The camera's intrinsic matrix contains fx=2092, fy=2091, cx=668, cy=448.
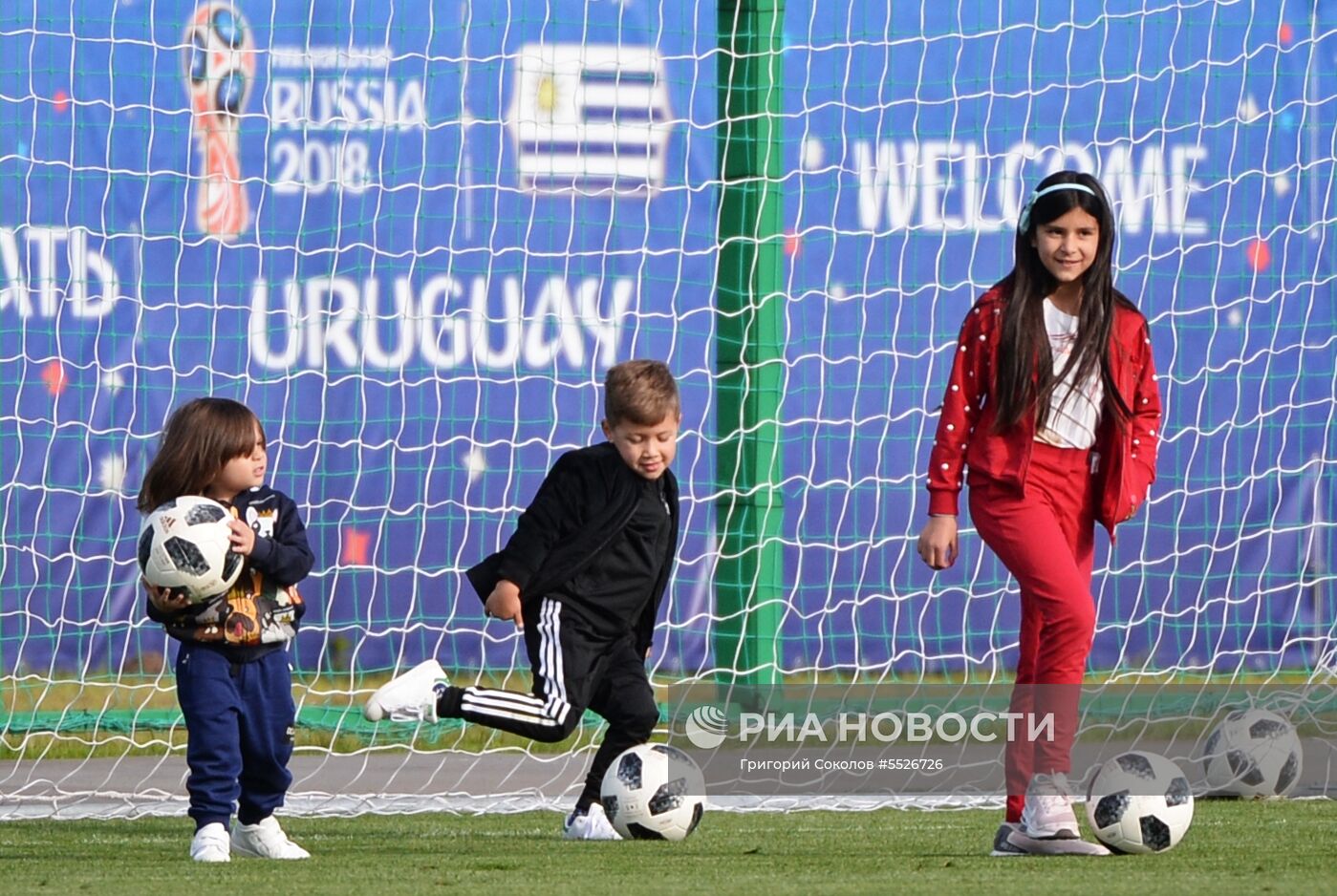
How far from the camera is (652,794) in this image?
4.65 metres

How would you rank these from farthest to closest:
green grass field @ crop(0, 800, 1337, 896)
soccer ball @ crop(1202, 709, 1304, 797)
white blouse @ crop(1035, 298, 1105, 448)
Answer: soccer ball @ crop(1202, 709, 1304, 797)
white blouse @ crop(1035, 298, 1105, 448)
green grass field @ crop(0, 800, 1337, 896)

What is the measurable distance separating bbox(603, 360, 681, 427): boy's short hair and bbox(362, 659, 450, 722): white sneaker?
0.73 metres

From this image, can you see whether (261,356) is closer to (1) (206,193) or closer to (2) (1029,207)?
(1) (206,193)

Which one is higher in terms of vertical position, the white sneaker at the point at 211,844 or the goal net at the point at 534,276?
the goal net at the point at 534,276

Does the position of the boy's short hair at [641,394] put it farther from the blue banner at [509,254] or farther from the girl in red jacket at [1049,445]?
the blue banner at [509,254]

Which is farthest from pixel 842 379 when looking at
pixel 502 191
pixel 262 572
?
pixel 262 572

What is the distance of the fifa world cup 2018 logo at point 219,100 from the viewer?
6.86 m

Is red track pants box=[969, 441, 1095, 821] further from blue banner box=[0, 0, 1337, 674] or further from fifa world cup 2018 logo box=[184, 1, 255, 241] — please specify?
fifa world cup 2018 logo box=[184, 1, 255, 241]

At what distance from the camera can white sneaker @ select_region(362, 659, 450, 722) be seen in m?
4.43

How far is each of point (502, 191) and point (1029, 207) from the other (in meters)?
2.87

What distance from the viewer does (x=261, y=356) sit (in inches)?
275

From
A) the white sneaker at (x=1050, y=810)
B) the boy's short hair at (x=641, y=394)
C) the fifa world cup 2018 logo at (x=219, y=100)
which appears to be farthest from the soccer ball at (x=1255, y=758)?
the fifa world cup 2018 logo at (x=219, y=100)

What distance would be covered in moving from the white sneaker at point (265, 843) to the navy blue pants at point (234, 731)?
0.02 metres

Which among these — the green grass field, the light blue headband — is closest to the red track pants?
the green grass field
